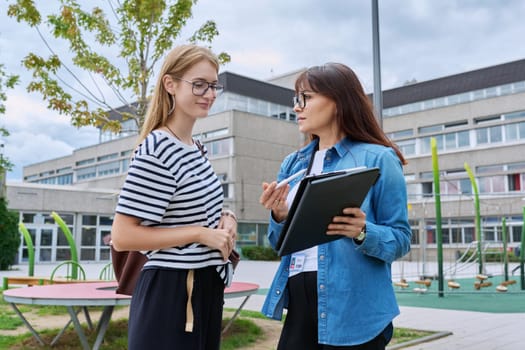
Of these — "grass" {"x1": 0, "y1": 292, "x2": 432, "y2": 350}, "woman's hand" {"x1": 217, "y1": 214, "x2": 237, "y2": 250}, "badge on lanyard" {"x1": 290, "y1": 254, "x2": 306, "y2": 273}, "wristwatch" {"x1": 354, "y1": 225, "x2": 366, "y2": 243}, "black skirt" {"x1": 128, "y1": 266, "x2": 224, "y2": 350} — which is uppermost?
"woman's hand" {"x1": 217, "y1": 214, "x2": 237, "y2": 250}

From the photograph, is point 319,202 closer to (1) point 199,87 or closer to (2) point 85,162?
(1) point 199,87

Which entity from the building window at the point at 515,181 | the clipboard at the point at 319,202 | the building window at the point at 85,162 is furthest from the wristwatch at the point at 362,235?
the building window at the point at 85,162

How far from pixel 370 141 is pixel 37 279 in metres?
8.55

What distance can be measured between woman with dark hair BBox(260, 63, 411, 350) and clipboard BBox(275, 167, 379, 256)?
2.2 inches

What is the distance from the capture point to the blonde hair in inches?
78.1

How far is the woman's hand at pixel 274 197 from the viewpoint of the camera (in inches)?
76.7

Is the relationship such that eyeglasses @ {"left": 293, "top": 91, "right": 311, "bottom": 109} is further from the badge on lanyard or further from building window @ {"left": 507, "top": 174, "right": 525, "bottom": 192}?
building window @ {"left": 507, "top": 174, "right": 525, "bottom": 192}

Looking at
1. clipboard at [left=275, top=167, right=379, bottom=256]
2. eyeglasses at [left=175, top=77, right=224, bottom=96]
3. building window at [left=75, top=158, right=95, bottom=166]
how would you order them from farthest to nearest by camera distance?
building window at [left=75, top=158, right=95, bottom=166] < eyeglasses at [left=175, top=77, right=224, bottom=96] < clipboard at [left=275, top=167, right=379, bottom=256]

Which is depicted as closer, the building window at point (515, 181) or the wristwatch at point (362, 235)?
the wristwatch at point (362, 235)

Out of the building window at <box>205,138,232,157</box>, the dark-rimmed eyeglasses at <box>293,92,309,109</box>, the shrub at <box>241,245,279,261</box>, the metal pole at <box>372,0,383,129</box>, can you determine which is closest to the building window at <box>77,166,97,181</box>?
the building window at <box>205,138,232,157</box>

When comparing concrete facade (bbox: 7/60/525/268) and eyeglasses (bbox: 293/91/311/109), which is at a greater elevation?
concrete facade (bbox: 7/60/525/268)

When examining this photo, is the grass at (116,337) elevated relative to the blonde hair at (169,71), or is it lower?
lower

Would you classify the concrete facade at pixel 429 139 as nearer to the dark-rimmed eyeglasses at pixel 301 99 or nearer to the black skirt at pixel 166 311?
the dark-rimmed eyeglasses at pixel 301 99

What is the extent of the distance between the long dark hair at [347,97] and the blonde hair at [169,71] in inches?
15.7
